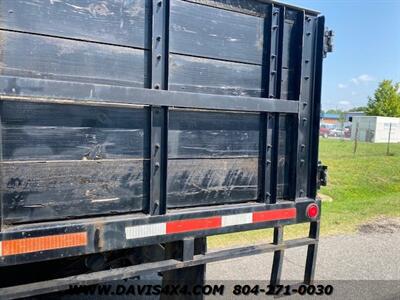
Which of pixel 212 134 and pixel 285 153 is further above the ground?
pixel 212 134

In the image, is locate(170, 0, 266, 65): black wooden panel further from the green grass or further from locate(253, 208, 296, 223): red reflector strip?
the green grass

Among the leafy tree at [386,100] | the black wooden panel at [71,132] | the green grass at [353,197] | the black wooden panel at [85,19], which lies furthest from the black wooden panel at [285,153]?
the leafy tree at [386,100]

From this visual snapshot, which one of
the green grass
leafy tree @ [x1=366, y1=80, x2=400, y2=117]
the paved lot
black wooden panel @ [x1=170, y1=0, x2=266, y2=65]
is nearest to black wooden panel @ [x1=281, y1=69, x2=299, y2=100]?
black wooden panel @ [x1=170, y1=0, x2=266, y2=65]

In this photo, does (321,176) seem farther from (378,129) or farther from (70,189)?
(378,129)

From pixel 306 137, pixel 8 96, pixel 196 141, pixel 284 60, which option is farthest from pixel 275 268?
pixel 8 96

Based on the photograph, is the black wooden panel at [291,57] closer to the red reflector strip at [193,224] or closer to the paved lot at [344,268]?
the red reflector strip at [193,224]

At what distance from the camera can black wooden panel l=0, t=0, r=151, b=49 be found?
2.06 meters

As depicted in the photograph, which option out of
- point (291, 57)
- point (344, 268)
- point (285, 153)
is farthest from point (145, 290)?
point (344, 268)

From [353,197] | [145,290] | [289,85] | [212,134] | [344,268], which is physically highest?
[289,85]

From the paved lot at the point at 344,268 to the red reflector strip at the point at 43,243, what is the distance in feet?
9.17

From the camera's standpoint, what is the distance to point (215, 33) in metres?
2.69

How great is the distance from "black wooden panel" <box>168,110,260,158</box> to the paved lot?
238 cm

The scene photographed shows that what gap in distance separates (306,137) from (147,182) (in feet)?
4.11

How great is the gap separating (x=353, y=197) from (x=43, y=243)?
10.4 m
